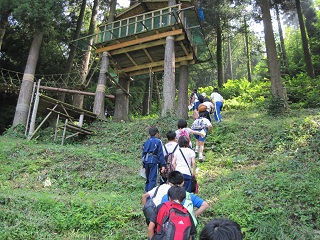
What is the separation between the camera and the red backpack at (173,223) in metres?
2.93

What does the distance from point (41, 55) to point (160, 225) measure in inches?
787

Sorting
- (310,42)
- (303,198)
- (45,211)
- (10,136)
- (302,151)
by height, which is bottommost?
(45,211)

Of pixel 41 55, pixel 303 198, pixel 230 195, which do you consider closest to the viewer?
pixel 303 198

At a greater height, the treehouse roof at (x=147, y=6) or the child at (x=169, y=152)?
the treehouse roof at (x=147, y=6)

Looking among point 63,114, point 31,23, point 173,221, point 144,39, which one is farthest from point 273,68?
point 31,23

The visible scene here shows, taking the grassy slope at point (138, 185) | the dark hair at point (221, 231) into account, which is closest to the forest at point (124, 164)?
the grassy slope at point (138, 185)

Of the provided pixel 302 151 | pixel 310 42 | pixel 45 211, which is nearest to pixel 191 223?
pixel 45 211

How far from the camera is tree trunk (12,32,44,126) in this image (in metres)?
15.6

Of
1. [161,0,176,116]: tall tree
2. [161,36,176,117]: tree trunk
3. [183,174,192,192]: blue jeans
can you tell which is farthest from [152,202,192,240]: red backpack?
[161,0,176,116]: tall tree

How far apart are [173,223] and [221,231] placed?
1060mm

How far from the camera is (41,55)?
20.5 m

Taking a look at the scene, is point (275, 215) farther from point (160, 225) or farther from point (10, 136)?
point (10, 136)

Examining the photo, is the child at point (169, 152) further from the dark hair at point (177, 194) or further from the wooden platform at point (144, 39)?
the wooden platform at point (144, 39)

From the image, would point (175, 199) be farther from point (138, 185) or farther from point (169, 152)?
point (138, 185)
